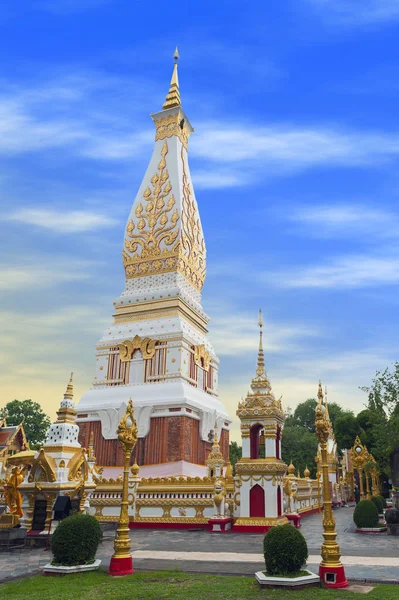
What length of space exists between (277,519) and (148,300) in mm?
18798

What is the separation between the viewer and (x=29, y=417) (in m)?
61.5

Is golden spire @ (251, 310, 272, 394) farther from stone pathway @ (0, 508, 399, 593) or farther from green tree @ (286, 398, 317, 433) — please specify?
green tree @ (286, 398, 317, 433)

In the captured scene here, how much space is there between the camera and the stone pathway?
34.9 feet

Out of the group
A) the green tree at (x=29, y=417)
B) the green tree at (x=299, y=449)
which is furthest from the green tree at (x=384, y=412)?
the green tree at (x=29, y=417)

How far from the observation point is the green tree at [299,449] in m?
56.3

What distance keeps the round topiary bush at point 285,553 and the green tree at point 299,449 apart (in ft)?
159

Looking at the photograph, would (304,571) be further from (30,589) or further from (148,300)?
(148,300)

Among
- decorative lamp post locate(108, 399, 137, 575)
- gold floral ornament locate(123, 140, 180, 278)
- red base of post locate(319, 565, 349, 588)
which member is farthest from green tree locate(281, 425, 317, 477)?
red base of post locate(319, 565, 349, 588)

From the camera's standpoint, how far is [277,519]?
1841 centimetres

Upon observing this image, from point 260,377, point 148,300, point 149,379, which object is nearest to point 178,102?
point 148,300

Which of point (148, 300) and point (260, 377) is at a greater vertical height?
point (148, 300)

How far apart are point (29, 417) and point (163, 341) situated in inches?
1428

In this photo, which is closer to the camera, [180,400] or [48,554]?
[48,554]

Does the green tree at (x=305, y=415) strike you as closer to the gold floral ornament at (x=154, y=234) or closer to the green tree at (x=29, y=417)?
the green tree at (x=29, y=417)
